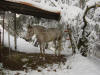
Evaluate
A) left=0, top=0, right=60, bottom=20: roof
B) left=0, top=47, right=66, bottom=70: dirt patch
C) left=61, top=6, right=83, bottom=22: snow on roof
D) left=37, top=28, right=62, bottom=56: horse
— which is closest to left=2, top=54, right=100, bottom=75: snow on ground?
left=0, top=47, right=66, bottom=70: dirt patch

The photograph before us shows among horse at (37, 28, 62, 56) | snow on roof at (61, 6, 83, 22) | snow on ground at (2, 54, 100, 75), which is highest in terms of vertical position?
snow on roof at (61, 6, 83, 22)

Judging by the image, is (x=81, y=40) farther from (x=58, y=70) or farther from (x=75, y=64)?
(x=58, y=70)

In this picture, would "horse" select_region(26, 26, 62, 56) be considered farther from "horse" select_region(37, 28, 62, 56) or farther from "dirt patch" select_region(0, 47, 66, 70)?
"dirt patch" select_region(0, 47, 66, 70)

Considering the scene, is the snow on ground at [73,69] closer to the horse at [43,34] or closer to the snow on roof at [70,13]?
the horse at [43,34]

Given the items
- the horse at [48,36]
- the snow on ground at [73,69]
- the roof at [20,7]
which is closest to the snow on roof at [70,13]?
the roof at [20,7]

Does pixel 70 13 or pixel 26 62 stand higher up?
pixel 70 13

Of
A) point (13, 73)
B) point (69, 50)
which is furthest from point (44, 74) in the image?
point (69, 50)

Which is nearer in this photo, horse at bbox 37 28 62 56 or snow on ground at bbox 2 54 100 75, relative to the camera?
snow on ground at bbox 2 54 100 75

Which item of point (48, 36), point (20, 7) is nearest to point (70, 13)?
point (48, 36)

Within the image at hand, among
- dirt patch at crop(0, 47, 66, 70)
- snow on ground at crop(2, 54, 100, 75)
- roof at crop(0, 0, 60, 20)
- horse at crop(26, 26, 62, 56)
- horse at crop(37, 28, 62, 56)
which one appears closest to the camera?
roof at crop(0, 0, 60, 20)

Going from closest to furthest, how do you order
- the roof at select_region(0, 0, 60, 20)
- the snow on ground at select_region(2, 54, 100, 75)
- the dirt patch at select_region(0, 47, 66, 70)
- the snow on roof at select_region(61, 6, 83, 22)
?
the roof at select_region(0, 0, 60, 20)
the snow on ground at select_region(2, 54, 100, 75)
the dirt patch at select_region(0, 47, 66, 70)
the snow on roof at select_region(61, 6, 83, 22)

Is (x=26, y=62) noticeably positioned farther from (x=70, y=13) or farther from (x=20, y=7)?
(x=70, y=13)

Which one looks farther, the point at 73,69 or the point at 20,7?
the point at 73,69

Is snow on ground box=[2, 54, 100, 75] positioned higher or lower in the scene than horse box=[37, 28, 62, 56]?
lower
